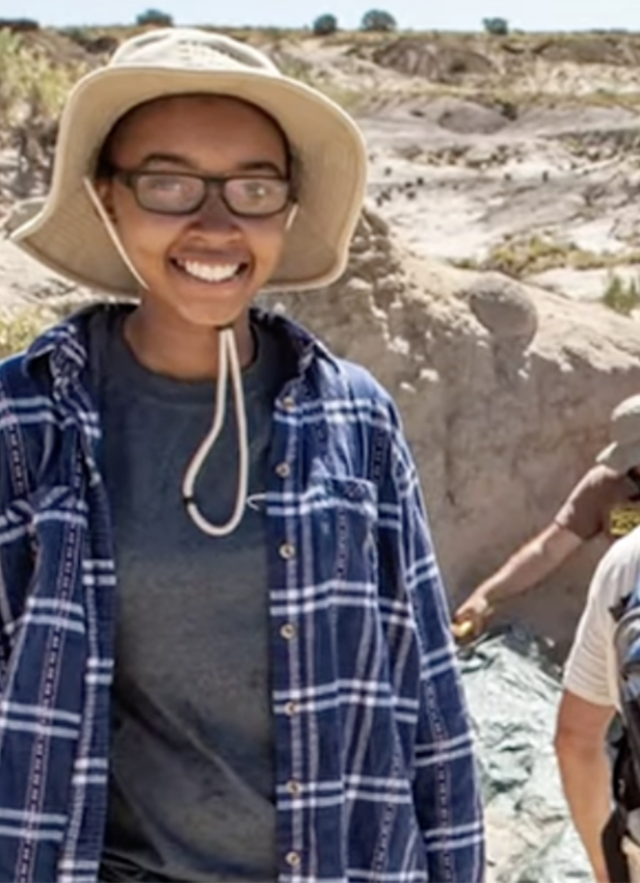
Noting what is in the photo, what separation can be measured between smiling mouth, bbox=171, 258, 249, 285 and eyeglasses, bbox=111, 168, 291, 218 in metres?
0.05

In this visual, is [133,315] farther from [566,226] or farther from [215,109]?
[566,226]

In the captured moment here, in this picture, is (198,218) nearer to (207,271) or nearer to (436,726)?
(207,271)

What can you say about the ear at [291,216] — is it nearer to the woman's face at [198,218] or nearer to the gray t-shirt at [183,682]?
the woman's face at [198,218]

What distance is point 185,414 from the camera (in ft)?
5.59

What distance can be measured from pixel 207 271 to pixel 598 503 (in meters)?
3.70

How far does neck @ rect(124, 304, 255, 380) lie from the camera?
173cm

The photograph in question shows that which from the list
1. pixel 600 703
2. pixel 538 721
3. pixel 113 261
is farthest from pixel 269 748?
pixel 538 721

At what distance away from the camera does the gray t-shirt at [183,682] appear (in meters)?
1.63

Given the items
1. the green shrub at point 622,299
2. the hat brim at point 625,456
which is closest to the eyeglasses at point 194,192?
the hat brim at point 625,456

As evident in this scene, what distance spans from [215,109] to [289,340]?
0.25 metres

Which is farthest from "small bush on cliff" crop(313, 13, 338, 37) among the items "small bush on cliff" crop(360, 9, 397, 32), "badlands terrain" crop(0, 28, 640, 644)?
"badlands terrain" crop(0, 28, 640, 644)

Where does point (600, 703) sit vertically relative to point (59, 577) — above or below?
below

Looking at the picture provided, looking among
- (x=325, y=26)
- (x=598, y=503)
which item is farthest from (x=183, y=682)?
(x=325, y=26)

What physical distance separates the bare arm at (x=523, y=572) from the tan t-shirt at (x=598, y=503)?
74 mm
